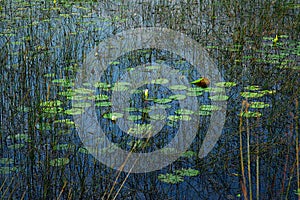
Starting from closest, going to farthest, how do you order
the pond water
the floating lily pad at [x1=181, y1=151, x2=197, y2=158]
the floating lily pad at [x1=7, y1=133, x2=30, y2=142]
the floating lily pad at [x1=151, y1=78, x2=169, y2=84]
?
the pond water → the floating lily pad at [x1=181, y1=151, x2=197, y2=158] → the floating lily pad at [x1=7, y1=133, x2=30, y2=142] → the floating lily pad at [x1=151, y1=78, x2=169, y2=84]

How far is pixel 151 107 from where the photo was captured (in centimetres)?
290

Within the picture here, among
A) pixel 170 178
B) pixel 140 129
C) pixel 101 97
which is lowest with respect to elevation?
pixel 170 178

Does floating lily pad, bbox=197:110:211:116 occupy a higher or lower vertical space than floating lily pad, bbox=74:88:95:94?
lower

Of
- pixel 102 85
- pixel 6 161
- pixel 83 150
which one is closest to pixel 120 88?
pixel 102 85

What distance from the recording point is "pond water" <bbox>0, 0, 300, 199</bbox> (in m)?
2.16

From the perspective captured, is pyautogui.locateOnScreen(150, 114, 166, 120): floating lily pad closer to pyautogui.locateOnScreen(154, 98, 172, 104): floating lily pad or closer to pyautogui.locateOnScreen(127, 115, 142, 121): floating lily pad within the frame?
pyautogui.locateOnScreen(127, 115, 142, 121): floating lily pad

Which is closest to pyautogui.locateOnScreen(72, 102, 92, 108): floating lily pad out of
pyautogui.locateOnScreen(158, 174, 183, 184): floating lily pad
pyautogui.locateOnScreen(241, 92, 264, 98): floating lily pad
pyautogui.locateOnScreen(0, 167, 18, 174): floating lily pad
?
pyautogui.locateOnScreen(0, 167, 18, 174): floating lily pad

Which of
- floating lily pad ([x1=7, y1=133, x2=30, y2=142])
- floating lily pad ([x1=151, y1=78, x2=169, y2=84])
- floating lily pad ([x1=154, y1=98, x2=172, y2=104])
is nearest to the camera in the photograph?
floating lily pad ([x1=7, y1=133, x2=30, y2=142])

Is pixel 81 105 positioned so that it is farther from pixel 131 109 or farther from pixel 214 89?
pixel 214 89

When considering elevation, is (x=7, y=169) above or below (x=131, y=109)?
below

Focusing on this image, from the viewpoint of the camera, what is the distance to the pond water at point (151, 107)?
2.16 m

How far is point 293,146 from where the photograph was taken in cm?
243

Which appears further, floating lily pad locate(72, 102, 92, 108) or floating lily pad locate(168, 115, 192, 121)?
floating lily pad locate(72, 102, 92, 108)

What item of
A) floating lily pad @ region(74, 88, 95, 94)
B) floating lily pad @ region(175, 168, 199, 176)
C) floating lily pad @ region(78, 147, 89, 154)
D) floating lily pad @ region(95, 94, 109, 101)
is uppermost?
floating lily pad @ region(74, 88, 95, 94)
